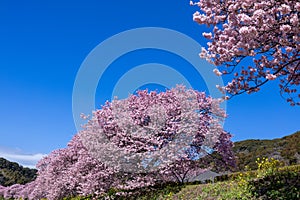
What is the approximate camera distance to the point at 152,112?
16000 millimetres

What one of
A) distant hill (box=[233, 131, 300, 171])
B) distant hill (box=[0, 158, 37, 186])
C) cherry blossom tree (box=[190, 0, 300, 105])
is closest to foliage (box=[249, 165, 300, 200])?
cherry blossom tree (box=[190, 0, 300, 105])

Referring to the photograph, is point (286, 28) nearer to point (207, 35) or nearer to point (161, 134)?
point (207, 35)

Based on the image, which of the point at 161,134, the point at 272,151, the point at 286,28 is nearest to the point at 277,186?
the point at 286,28

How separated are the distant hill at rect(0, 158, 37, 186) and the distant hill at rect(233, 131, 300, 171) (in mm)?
40347

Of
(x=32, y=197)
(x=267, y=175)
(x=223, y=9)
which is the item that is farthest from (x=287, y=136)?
(x=223, y=9)

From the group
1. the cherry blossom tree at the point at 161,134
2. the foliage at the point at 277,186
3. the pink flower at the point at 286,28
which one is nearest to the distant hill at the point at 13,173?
the cherry blossom tree at the point at 161,134

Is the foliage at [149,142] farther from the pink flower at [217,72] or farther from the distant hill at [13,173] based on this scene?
the distant hill at [13,173]

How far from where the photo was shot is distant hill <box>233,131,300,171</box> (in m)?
37.4

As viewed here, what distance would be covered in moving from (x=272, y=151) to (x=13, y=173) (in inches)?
2087

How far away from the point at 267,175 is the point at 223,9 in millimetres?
6899

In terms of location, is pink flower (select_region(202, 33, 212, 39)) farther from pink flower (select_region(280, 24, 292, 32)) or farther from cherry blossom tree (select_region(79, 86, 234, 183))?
cherry blossom tree (select_region(79, 86, 234, 183))

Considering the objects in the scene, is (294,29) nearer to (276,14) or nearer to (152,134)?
(276,14)

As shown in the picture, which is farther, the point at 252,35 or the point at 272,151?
the point at 272,151

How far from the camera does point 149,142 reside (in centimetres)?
1565
